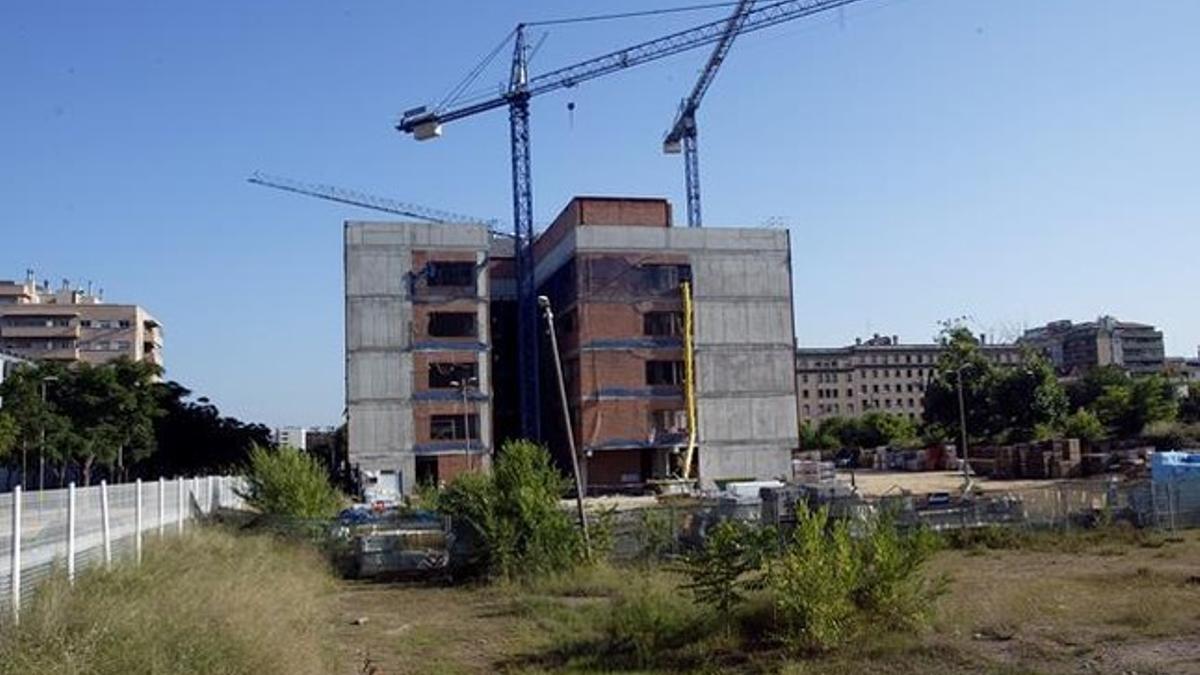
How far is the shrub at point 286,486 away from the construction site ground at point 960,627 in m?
9.98

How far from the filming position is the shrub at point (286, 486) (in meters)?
38.3

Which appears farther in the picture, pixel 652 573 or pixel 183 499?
pixel 183 499

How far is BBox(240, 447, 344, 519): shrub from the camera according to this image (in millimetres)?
38344

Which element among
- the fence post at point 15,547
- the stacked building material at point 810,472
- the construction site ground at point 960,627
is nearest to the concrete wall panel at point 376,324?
the stacked building material at point 810,472

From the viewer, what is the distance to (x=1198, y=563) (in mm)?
26969

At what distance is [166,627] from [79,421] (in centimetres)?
7486

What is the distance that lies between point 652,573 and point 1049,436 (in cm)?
7668

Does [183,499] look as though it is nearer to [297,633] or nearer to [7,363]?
[297,633]

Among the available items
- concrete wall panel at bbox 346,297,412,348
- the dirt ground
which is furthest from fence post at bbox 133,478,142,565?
concrete wall panel at bbox 346,297,412,348

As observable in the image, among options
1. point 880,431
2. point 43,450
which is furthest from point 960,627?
point 880,431

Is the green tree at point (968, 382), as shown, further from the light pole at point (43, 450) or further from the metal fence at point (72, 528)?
the metal fence at point (72, 528)

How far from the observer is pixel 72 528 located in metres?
15.3

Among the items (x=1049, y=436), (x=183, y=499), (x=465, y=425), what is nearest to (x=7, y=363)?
(x=465, y=425)

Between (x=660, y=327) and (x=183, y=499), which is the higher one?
(x=660, y=327)
